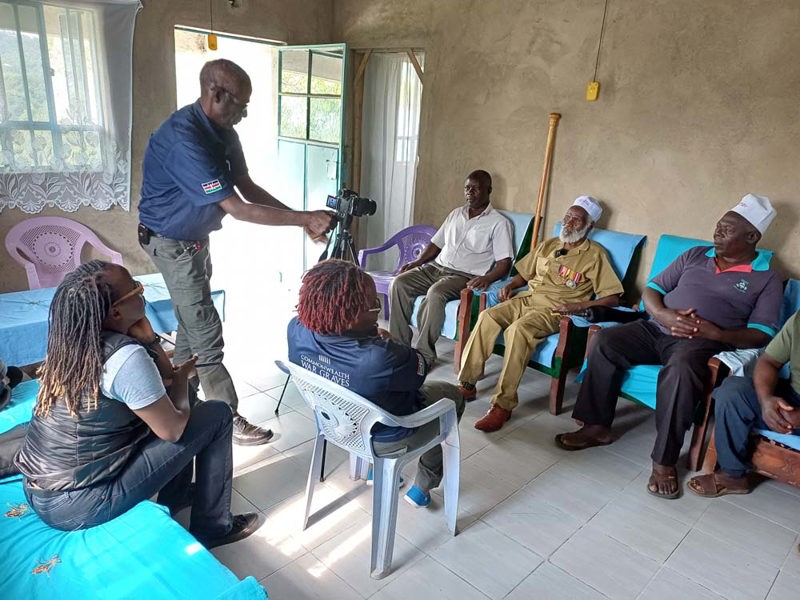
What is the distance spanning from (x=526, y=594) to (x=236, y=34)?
401 centimetres

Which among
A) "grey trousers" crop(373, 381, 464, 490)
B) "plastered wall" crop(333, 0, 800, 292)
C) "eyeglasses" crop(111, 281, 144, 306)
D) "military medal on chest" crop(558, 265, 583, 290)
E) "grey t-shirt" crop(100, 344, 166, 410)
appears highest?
"plastered wall" crop(333, 0, 800, 292)

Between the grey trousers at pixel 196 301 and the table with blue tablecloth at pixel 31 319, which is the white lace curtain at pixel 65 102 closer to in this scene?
the table with blue tablecloth at pixel 31 319

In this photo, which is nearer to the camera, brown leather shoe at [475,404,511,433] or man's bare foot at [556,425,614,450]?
man's bare foot at [556,425,614,450]

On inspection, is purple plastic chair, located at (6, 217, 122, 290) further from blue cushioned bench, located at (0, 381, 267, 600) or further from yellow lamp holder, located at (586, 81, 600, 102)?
yellow lamp holder, located at (586, 81, 600, 102)

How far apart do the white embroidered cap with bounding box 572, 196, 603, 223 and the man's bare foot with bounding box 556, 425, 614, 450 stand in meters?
1.22

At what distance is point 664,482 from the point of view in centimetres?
224

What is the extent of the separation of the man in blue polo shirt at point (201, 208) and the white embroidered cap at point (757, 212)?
1.86 metres

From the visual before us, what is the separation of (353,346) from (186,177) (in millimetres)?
1106

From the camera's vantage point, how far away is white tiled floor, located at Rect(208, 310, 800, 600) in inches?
68.8

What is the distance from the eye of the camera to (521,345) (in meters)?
2.74

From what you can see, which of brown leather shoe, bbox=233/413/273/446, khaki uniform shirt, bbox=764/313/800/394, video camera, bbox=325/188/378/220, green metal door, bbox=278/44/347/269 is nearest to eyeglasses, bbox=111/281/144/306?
brown leather shoe, bbox=233/413/273/446

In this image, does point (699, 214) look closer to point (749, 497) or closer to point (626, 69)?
point (626, 69)

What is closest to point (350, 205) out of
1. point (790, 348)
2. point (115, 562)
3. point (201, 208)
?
point (201, 208)

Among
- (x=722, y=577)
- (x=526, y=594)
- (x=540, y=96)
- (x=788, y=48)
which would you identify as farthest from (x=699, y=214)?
(x=526, y=594)
